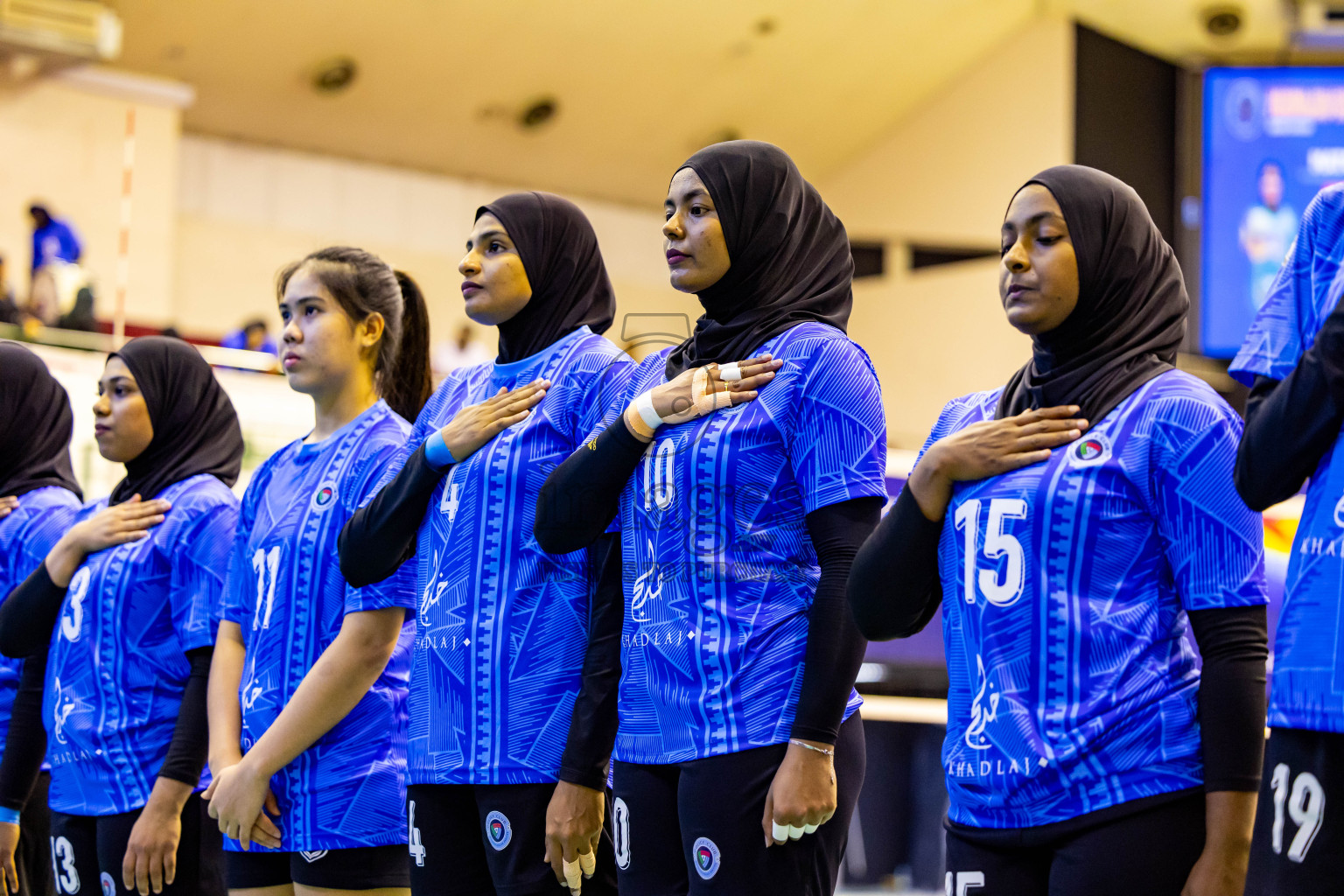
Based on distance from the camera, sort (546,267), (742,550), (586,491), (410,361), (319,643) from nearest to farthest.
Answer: (742,550)
(586,491)
(546,267)
(319,643)
(410,361)

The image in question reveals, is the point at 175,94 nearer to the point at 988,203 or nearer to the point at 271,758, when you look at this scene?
the point at 988,203

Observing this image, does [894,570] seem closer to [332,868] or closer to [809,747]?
[809,747]

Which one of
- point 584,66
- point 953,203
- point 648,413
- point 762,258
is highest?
point 584,66

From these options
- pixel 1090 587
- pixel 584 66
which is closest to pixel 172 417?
pixel 1090 587

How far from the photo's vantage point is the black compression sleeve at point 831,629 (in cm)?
188

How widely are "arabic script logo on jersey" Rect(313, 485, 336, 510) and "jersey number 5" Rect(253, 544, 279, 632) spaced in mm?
100

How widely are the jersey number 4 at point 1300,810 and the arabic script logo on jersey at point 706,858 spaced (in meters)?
0.68

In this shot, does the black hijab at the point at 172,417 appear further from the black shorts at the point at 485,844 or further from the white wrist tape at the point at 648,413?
the white wrist tape at the point at 648,413

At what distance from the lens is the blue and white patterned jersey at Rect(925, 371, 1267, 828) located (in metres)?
1.65

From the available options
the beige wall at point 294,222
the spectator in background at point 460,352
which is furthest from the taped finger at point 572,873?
the beige wall at point 294,222

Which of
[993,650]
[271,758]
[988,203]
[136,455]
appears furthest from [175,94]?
[993,650]

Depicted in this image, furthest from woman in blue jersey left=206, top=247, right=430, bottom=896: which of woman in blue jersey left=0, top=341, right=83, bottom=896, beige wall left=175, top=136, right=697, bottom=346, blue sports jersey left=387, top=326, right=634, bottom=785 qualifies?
beige wall left=175, top=136, right=697, bottom=346

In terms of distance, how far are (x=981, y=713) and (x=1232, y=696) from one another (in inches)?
10.9

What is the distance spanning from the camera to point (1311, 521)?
5.00ft
